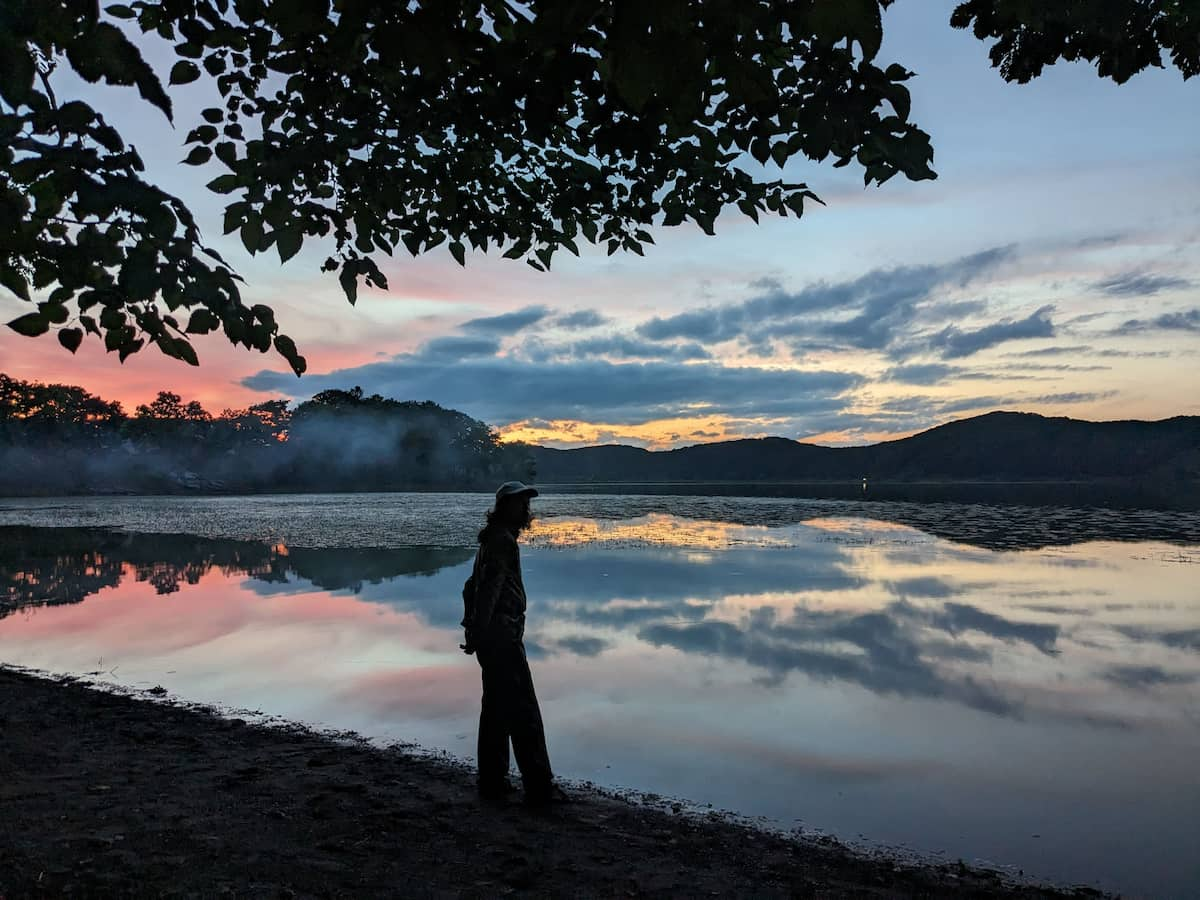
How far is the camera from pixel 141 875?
14.2ft

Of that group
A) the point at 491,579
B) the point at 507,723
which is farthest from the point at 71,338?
the point at 507,723

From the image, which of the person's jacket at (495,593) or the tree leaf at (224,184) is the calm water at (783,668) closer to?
the person's jacket at (495,593)

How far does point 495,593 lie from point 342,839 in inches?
81.9

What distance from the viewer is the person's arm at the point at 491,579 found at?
20.4ft

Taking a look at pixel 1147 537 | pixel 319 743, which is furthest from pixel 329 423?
pixel 319 743

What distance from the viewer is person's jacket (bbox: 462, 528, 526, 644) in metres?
6.21

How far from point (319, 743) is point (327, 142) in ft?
19.6

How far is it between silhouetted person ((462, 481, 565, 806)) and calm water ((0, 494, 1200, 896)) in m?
1.29

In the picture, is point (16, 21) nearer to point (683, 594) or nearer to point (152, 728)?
point (152, 728)

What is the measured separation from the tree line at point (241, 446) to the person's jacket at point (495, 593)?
11499cm

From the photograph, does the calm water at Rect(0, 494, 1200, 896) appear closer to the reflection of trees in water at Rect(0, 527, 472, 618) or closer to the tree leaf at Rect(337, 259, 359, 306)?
the reflection of trees in water at Rect(0, 527, 472, 618)

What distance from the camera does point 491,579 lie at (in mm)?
6223

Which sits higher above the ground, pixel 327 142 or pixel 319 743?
pixel 327 142

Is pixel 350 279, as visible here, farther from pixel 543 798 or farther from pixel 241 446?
pixel 241 446
